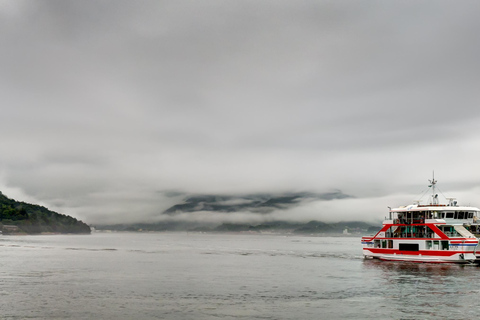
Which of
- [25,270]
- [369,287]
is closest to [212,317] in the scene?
[369,287]

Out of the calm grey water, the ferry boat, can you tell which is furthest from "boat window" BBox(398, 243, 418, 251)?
the calm grey water

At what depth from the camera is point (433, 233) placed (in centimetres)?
10450

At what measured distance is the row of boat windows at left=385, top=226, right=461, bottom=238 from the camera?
104 meters

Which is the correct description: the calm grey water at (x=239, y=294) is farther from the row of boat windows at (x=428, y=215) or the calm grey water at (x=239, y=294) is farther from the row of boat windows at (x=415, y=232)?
the row of boat windows at (x=428, y=215)

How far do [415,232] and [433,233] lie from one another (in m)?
4.29

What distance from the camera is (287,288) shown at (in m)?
72.3

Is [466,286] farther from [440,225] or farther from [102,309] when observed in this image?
[102,309]

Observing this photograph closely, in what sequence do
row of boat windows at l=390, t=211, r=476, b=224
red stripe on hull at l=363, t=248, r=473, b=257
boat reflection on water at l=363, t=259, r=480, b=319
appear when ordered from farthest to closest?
row of boat windows at l=390, t=211, r=476, b=224
red stripe on hull at l=363, t=248, r=473, b=257
boat reflection on water at l=363, t=259, r=480, b=319

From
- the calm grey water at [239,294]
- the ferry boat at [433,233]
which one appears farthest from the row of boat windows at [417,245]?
the calm grey water at [239,294]

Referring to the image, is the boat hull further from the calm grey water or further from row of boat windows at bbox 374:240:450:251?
the calm grey water

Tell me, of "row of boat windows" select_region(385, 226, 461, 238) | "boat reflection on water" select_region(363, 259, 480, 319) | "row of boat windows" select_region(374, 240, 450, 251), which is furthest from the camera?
"row of boat windows" select_region(385, 226, 461, 238)

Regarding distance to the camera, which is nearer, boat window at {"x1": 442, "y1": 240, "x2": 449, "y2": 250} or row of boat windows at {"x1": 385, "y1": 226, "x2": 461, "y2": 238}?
boat window at {"x1": 442, "y1": 240, "x2": 449, "y2": 250}

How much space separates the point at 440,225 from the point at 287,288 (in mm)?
50088

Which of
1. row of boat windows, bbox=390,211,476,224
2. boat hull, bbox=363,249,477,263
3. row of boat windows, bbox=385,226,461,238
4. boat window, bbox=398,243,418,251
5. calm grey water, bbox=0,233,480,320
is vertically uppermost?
row of boat windows, bbox=390,211,476,224
